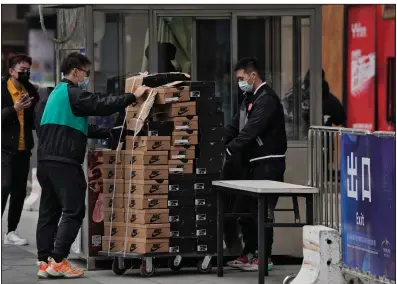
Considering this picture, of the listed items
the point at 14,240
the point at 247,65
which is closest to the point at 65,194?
the point at 247,65

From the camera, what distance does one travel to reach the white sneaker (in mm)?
12883

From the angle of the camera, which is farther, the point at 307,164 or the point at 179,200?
the point at 307,164

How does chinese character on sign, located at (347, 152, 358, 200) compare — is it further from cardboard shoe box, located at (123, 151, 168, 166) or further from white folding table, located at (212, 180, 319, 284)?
cardboard shoe box, located at (123, 151, 168, 166)

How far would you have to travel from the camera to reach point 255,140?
421 inches

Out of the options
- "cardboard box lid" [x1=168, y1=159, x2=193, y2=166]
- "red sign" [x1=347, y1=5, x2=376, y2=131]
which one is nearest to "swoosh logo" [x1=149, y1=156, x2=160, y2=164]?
"cardboard box lid" [x1=168, y1=159, x2=193, y2=166]

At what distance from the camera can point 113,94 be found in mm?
11172

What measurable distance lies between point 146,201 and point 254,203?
108cm

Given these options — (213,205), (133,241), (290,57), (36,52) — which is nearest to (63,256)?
(133,241)

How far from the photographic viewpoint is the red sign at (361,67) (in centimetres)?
2023

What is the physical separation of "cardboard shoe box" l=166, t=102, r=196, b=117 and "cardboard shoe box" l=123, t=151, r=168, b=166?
13.2 inches

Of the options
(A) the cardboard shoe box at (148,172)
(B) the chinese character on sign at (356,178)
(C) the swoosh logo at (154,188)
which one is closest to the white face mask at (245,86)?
(A) the cardboard shoe box at (148,172)

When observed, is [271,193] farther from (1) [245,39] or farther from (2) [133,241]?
(1) [245,39]

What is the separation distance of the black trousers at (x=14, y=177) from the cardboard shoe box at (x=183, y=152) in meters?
2.49

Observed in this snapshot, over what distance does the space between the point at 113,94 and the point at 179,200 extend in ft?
4.28
